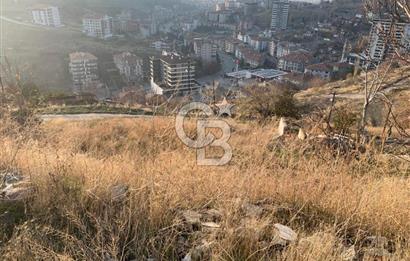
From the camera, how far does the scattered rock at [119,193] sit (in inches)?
86.8

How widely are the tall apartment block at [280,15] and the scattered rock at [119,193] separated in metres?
88.9

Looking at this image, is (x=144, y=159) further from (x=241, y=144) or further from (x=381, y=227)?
(x=381, y=227)

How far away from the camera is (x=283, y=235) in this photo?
1814mm

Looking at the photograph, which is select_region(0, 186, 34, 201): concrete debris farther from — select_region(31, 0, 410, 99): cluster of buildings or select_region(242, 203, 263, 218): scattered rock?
select_region(31, 0, 410, 99): cluster of buildings

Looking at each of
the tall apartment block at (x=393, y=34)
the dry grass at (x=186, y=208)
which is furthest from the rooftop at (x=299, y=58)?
the dry grass at (x=186, y=208)

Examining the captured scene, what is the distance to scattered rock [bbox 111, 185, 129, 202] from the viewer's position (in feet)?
7.23

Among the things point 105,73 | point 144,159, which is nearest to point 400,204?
point 144,159

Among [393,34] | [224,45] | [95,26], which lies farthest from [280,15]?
[393,34]

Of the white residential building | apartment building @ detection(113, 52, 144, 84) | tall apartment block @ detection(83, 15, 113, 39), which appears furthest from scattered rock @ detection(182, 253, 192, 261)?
tall apartment block @ detection(83, 15, 113, 39)

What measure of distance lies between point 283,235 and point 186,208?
2.42ft

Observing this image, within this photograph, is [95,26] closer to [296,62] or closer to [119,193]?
[296,62]

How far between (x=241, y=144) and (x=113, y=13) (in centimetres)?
9542

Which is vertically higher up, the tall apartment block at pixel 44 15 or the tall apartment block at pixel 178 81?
the tall apartment block at pixel 178 81

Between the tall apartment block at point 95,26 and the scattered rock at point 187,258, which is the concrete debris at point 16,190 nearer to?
the scattered rock at point 187,258
